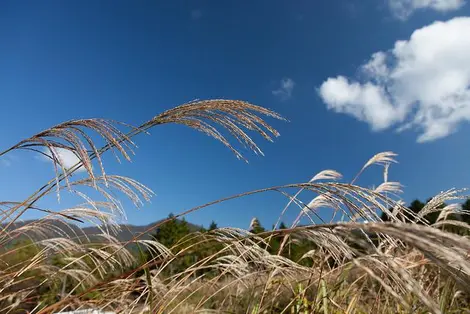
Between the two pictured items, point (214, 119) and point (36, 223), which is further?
point (36, 223)

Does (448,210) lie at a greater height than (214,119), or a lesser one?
greater

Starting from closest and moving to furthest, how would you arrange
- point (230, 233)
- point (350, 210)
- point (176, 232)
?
point (350, 210) → point (230, 233) → point (176, 232)

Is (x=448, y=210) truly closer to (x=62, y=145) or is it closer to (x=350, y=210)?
(x=350, y=210)

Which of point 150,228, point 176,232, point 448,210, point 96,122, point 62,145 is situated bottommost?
point 150,228

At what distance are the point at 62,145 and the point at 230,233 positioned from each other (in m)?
0.90

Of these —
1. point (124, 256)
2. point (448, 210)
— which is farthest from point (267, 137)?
point (448, 210)

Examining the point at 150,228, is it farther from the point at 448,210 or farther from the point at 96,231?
the point at 448,210

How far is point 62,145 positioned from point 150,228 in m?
0.59

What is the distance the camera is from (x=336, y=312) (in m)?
2.63

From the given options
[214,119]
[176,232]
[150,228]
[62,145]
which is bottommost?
[150,228]

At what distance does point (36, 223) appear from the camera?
→ 2777mm

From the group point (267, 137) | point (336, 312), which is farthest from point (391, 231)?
point (336, 312)

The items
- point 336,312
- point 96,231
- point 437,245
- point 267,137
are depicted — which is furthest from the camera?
point 96,231

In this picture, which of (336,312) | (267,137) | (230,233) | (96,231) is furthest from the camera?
(96,231)
